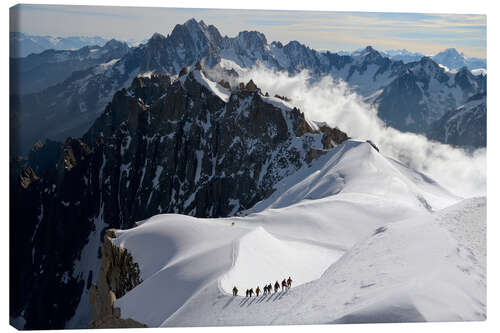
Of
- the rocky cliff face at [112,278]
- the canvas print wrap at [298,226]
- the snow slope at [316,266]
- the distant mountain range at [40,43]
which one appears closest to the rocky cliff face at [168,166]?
the canvas print wrap at [298,226]

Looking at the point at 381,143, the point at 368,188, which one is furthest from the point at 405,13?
the point at 381,143

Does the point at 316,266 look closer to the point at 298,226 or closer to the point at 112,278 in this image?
the point at 298,226

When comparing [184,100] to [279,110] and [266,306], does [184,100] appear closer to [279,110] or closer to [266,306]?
[279,110]

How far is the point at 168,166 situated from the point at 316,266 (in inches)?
3413

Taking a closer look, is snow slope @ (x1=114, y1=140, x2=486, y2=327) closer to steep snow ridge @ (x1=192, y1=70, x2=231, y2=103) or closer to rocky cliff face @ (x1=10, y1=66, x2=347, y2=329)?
rocky cliff face @ (x1=10, y1=66, x2=347, y2=329)

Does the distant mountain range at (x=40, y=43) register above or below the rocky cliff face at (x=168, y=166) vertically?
above

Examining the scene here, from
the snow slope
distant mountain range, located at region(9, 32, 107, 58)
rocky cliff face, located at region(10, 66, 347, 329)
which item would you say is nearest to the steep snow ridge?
rocky cliff face, located at region(10, 66, 347, 329)

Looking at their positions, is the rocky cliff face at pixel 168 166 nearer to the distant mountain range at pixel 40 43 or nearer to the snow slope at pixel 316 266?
the snow slope at pixel 316 266

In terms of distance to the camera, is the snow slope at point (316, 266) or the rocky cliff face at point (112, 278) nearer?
the snow slope at point (316, 266)

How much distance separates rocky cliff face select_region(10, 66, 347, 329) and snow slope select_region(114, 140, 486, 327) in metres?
33.4

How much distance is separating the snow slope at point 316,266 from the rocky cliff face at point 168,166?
33407 millimetres

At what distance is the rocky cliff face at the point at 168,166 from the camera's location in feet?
270

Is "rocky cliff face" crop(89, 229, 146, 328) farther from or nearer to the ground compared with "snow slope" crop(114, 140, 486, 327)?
nearer to the ground

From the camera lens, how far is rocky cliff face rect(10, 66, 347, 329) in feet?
270
